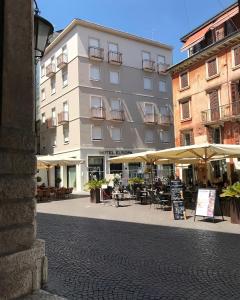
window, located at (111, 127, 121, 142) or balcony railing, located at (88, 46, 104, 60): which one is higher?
balcony railing, located at (88, 46, 104, 60)

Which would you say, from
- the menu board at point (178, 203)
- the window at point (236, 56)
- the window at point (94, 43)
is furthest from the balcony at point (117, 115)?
the menu board at point (178, 203)

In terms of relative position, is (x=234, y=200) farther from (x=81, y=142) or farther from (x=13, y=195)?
(x=81, y=142)

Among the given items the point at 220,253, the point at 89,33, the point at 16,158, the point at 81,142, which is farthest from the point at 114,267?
the point at 89,33

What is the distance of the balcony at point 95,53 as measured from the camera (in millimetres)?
38750

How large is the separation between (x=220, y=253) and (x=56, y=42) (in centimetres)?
3812

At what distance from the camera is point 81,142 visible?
36969 millimetres

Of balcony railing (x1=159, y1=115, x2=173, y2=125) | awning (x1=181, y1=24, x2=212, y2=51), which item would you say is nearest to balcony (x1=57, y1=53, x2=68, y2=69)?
balcony railing (x1=159, y1=115, x2=173, y2=125)

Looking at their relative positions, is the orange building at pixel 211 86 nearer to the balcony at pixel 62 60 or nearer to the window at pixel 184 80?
the window at pixel 184 80

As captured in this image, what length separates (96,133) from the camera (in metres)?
38.3

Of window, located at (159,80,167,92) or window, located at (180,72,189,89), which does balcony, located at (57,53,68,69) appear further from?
window, located at (180,72,189,89)

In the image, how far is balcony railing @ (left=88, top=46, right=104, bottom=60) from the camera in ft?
127

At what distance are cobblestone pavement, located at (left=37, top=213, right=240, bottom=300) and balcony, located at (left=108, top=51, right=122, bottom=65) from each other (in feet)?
102

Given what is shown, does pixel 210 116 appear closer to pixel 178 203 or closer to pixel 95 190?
pixel 95 190

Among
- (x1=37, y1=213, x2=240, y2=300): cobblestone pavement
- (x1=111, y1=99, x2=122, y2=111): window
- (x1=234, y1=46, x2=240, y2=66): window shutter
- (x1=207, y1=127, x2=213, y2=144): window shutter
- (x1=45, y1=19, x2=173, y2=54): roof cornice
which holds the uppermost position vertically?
(x1=45, y1=19, x2=173, y2=54): roof cornice
